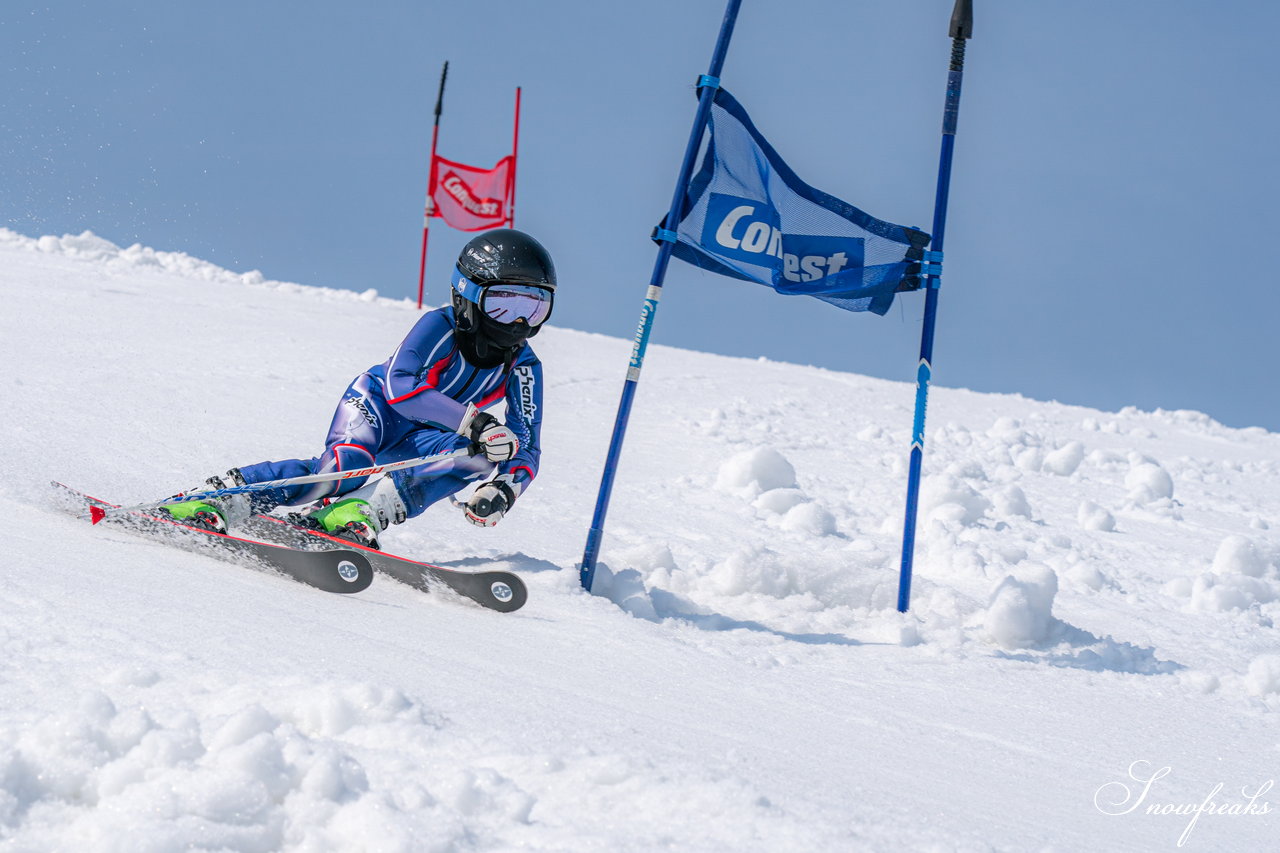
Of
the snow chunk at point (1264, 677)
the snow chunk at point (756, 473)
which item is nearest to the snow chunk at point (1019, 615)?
the snow chunk at point (1264, 677)

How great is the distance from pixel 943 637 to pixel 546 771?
346 cm

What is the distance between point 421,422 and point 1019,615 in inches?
117

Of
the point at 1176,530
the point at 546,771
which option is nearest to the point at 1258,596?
the point at 1176,530

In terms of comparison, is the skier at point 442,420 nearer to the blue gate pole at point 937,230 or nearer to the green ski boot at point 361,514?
the green ski boot at point 361,514

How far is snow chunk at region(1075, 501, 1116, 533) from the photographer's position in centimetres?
915

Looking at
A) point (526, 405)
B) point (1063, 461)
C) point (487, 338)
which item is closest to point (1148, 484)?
point (1063, 461)

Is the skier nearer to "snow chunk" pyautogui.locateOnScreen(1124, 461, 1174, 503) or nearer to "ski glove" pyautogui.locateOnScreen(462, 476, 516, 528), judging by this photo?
"ski glove" pyautogui.locateOnScreen(462, 476, 516, 528)

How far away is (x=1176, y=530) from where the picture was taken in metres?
9.52

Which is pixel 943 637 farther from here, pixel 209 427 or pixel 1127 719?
pixel 209 427

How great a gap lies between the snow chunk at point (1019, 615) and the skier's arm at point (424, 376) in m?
2.69

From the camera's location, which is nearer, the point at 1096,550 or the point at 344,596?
the point at 344,596

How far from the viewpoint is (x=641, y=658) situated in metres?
3.97

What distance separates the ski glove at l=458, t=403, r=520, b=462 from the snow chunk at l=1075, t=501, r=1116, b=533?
19.9 feet
